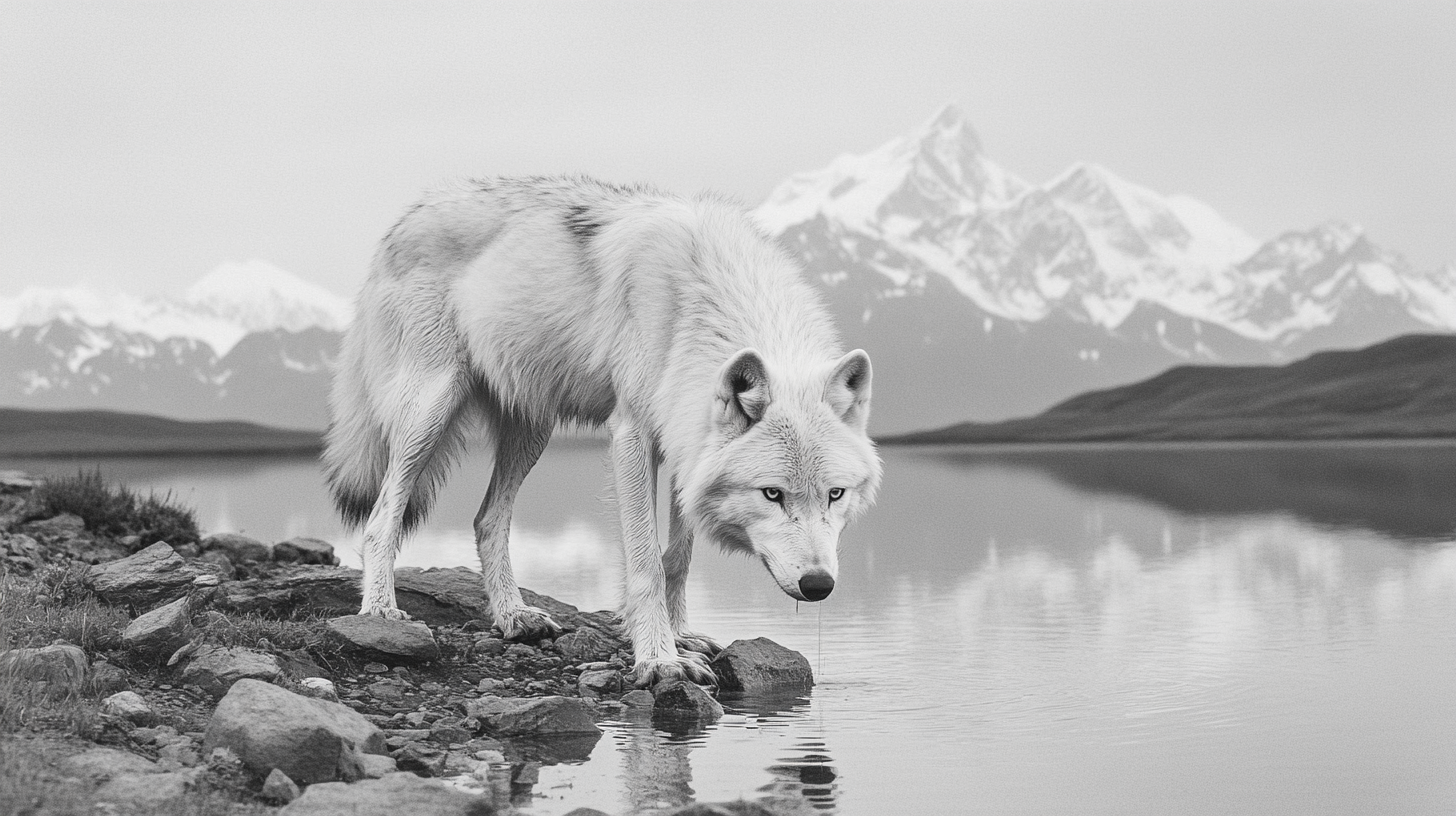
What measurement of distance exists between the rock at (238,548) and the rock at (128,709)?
19.1ft

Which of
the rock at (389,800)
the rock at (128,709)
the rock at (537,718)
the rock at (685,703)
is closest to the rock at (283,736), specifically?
the rock at (389,800)

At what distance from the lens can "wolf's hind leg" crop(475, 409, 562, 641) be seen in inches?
381

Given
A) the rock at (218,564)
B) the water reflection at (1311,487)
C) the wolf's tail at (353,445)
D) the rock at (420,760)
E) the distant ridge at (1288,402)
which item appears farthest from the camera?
the distant ridge at (1288,402)

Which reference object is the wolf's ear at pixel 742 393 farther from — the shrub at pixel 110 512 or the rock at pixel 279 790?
the shrub at pixel 110 512

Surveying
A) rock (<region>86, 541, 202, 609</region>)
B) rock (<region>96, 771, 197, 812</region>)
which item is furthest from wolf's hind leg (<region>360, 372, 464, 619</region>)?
rock (<region>96, 771, 197, 812</region>)

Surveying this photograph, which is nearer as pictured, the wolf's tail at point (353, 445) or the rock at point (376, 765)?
the rock at point (376, 765)

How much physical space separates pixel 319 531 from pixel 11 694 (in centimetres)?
1972

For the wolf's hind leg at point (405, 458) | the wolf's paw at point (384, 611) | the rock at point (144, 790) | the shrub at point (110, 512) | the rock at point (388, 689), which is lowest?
the rock at point (388, 689)

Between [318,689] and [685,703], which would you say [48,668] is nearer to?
[318,689]

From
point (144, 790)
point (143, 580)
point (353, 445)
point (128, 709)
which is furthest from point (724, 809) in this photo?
point (353, 445)

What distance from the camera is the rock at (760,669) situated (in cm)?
876

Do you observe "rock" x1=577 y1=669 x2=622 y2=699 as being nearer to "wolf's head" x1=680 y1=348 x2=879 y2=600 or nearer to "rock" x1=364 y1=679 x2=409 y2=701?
"rock" x1=364 y1=679 x2=409 y2=701

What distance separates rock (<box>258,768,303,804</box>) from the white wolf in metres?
2.59

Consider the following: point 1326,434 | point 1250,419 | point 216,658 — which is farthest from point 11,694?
point 1250,419
